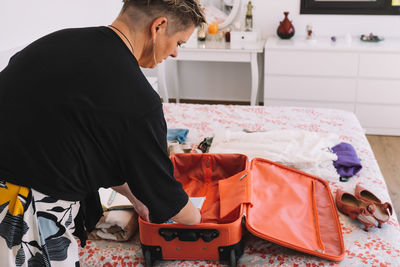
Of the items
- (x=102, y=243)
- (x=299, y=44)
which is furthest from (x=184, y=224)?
(x=299, y=44)

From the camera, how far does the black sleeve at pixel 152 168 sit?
975 mm

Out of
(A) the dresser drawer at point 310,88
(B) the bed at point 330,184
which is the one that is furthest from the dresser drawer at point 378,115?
(B) the bed at point 330,184

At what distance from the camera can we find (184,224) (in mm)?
1346

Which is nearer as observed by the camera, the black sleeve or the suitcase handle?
the black sleeve

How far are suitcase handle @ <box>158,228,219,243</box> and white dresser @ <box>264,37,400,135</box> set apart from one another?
245 centimetres

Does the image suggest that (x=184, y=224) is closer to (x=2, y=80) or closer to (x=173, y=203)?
(x=173, y=203)

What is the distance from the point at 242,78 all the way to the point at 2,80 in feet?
10.8

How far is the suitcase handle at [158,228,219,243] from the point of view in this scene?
136cm

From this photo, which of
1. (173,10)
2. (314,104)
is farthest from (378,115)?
(173,10)

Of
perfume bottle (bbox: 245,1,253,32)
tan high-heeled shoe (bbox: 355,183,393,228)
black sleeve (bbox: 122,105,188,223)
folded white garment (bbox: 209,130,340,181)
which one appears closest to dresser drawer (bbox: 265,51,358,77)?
perfume bottle (bbox: 245,1,253,32)

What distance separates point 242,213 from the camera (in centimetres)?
143

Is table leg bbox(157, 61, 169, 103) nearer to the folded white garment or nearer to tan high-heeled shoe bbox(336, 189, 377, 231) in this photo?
the folded white garment

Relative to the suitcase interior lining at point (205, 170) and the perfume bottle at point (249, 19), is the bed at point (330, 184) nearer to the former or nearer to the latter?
the suitcase interior lining at point (205, 170)

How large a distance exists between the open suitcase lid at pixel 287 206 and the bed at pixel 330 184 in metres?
0.05
